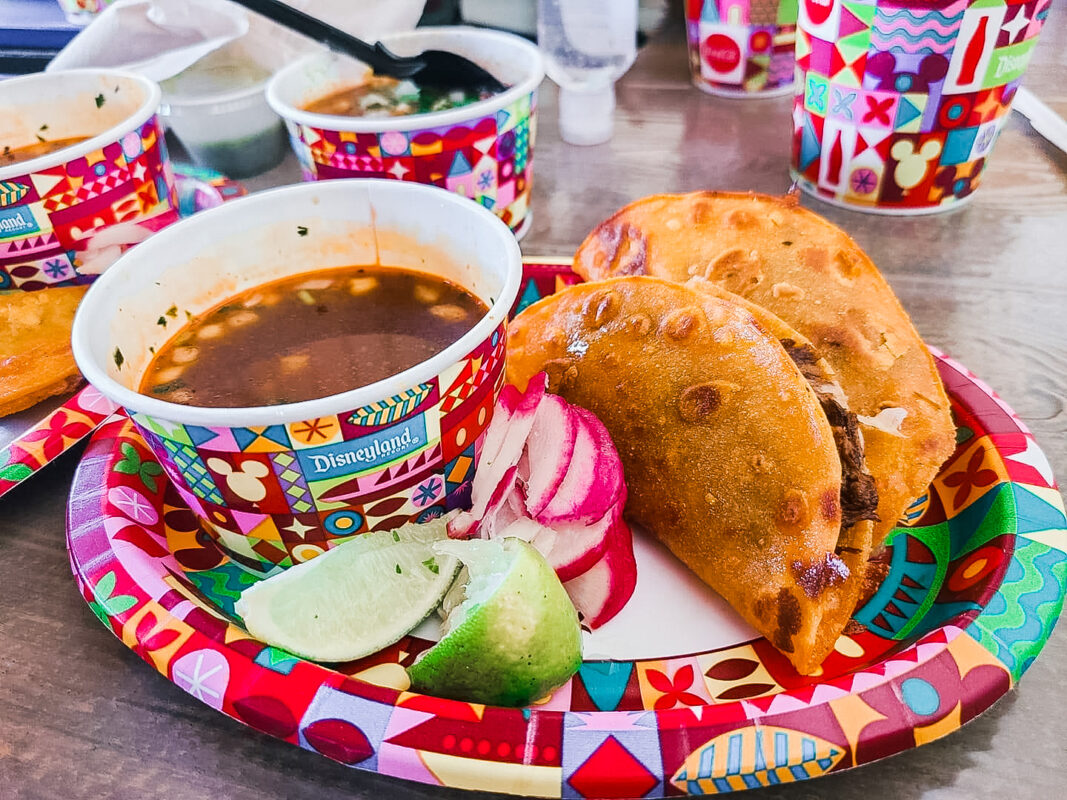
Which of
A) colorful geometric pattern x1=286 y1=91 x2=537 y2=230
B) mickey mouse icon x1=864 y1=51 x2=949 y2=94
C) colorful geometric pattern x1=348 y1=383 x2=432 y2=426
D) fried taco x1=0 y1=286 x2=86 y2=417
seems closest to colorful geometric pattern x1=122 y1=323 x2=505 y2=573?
colorful geometric pattern x1=348 y1=383 x2=432 y2=426

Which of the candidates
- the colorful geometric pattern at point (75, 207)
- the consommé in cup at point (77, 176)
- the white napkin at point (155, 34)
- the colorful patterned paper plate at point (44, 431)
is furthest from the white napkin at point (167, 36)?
the colorful patterned paper plate at point (44, 431)

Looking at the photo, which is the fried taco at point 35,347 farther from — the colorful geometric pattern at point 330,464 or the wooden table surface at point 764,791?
the colorful geometric pattern at point 330,464

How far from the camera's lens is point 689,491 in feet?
3.15

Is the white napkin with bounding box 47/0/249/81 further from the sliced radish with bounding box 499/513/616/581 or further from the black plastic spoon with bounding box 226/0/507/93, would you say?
the sliced radish with bounding box 499/513/616/581

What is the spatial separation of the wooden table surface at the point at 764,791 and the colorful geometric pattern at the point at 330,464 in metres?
0.20

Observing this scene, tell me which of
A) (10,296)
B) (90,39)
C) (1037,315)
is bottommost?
(1037,315)

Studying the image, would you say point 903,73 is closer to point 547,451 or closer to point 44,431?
point 547,451

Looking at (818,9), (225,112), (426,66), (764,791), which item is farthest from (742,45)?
(764,791)

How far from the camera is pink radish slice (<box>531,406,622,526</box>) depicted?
925mm

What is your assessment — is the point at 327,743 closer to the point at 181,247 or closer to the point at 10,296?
the point at 181,247

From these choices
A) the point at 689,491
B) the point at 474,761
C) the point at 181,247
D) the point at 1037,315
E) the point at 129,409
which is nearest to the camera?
the point at 474,761

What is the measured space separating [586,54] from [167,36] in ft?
3.53

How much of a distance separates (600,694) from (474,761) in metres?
0.19

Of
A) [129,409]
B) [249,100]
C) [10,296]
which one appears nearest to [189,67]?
[249,100]
